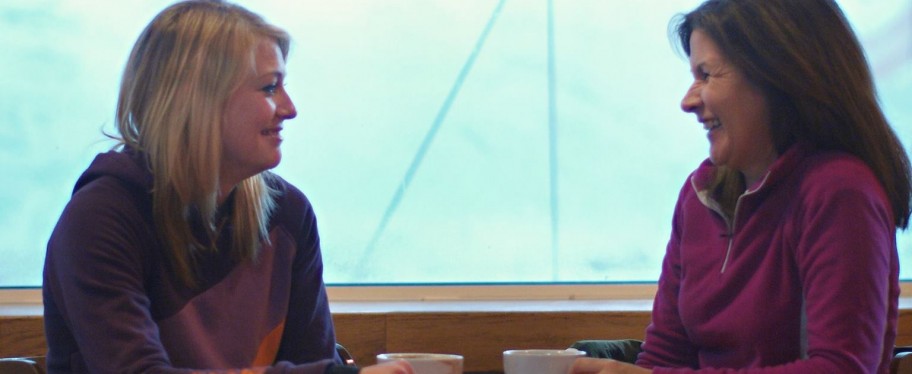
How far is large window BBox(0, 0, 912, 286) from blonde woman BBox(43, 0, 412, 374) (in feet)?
2.34

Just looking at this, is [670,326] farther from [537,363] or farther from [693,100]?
[537,363]

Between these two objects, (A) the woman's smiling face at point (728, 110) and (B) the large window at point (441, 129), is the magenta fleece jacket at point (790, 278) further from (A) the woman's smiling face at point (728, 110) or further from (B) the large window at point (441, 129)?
(B) the large window at point (441, 129)

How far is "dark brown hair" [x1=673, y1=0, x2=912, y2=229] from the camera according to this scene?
1.42 metres

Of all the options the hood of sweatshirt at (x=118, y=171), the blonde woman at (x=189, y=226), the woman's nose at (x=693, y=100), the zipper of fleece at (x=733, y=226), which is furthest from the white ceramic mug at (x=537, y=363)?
the hood of sweatshirt at (x=118, y=171)

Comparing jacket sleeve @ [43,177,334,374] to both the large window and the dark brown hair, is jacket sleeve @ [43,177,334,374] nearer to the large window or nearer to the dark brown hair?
the dark brown hair

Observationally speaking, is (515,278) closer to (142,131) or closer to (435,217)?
(435,217)

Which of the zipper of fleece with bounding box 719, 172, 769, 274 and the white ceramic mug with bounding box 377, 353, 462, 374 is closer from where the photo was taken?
the white ceramic mug with bounding box 377, 353, 462, 374

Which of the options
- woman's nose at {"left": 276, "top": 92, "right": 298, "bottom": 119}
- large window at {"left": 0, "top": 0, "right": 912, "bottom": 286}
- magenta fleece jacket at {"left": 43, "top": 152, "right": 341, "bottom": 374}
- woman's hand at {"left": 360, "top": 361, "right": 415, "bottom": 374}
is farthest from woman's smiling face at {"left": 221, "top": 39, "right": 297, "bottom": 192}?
large window at {"left": 0, "top": 0, "right": 912, "bottom": 286}

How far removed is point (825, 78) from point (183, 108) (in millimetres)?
846

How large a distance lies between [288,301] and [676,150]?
110 cm

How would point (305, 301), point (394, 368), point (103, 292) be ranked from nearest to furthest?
point (394, 368), point (103, 292), point (305, 301)

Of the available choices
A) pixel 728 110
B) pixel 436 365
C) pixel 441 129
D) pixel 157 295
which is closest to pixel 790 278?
pixel 728 110

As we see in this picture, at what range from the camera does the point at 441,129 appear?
7.81 ft

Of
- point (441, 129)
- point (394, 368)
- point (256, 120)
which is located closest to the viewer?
point (394, 368)
